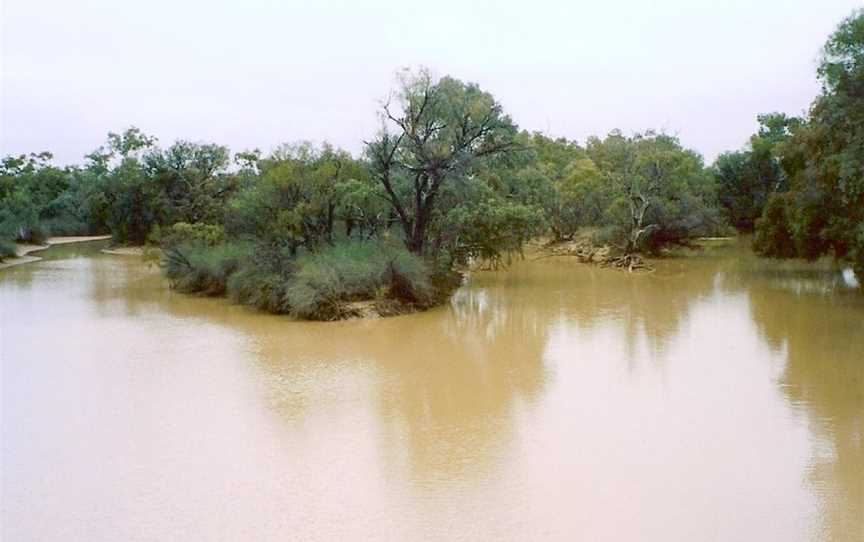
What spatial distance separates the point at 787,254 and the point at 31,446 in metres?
24.1

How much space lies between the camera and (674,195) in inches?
1485

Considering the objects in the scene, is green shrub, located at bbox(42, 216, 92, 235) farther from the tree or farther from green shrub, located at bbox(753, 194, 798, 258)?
green shrub, located at bbox(753, 194, 798, 258)

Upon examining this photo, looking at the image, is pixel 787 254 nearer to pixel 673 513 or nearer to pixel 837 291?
pixel 837 291

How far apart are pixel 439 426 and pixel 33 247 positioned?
143 feet

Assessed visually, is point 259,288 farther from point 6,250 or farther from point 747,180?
point 747,180

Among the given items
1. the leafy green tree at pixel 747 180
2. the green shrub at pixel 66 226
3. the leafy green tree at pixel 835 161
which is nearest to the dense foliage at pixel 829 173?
the leafy green tree at pixel 835 161

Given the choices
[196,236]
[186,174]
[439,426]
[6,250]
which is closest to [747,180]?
[186,174]

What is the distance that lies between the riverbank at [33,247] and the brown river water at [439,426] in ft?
61.6

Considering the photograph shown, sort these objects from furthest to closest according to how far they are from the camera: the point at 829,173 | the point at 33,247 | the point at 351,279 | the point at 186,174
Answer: the point at 33,247 < the point at 186,174 < the point at 351,279 < the point at 829,173

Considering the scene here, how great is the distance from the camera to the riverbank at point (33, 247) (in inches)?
1479

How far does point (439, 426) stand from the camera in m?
11.0

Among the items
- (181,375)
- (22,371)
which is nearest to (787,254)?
(181,375)

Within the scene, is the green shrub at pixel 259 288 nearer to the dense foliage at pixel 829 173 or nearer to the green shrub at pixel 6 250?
the dense foliage at pixel 829 173

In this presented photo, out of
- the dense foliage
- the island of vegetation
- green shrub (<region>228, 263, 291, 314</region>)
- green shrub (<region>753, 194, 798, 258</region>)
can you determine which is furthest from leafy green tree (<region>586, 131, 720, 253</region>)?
green shrub (<region>228, 263, 291, 314</region>)
